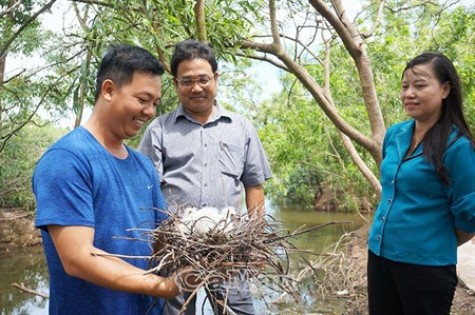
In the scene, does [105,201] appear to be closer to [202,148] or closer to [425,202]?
[202,148]

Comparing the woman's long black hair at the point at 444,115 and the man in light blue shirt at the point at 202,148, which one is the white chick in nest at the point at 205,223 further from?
→ the woman's long black hair at the point at 444,115

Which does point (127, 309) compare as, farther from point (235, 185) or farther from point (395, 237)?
point (395, 237)

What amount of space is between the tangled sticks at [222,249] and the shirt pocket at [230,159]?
3.32ft

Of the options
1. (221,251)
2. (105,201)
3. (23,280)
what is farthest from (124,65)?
(23,280)

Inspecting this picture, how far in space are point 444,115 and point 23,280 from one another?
31.3ft

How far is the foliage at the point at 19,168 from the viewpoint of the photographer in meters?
11.1

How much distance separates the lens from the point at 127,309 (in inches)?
61.0

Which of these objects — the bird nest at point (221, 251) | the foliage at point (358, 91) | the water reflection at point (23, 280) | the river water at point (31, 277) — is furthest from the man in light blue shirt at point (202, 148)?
the water reflection at point (23, 280)

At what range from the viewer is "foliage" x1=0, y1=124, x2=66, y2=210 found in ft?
36.5

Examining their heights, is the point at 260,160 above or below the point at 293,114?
below

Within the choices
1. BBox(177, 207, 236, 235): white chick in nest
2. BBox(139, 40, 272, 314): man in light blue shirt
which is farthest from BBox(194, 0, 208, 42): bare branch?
BBox(177, 207, 236, 235): white chick in nest

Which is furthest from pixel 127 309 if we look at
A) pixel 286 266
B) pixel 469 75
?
pixel 469 75

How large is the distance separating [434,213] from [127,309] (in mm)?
1481

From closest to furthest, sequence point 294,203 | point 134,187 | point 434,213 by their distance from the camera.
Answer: point 134,187
point 434,213
point 294,203
